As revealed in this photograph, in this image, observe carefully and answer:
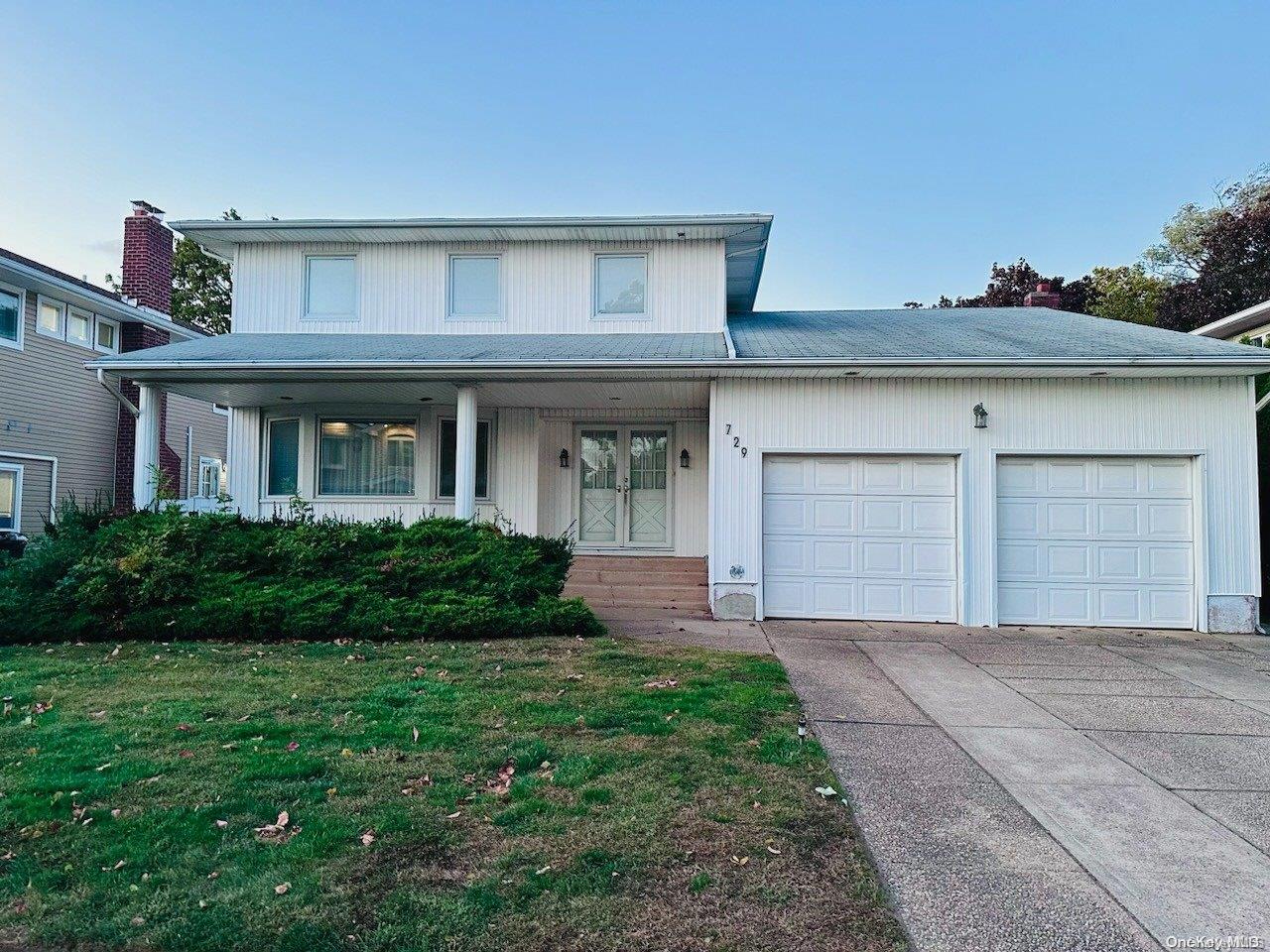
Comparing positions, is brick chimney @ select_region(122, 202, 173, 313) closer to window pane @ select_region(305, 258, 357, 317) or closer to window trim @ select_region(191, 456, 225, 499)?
window trim @ select_region(191, 456, 225, 499)

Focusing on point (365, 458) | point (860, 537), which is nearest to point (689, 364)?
point (860, 537)

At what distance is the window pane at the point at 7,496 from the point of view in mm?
12617

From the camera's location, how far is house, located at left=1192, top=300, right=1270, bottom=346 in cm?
1595

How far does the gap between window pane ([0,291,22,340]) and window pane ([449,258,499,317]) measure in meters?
8.67

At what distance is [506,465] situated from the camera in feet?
37.8

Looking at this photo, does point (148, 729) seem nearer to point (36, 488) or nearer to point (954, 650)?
point (954, 650)

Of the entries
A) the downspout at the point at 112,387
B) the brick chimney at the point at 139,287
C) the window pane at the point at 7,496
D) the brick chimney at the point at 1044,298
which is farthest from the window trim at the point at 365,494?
the brick chimney at the point at 1044,298

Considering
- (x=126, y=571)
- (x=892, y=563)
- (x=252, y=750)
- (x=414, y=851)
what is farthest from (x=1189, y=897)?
(x=126, y=571)

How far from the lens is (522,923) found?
2.29 metres

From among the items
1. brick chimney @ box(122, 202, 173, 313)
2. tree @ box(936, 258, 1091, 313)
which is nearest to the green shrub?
brick chimney @ box(122, 202, 173, 313)

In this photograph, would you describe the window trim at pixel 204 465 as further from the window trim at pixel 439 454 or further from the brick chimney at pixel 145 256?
the window trim at pixel 439 454

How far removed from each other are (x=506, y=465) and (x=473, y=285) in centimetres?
300

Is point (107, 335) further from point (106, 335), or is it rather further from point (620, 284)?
point (620, 284)

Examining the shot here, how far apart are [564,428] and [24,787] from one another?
8982 mm
